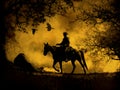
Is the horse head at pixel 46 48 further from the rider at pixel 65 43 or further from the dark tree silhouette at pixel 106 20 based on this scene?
the dark tree silhouette at pixel 106 20

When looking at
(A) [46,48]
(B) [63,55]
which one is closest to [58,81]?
(B) [63,55]

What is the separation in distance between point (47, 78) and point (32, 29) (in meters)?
1.58

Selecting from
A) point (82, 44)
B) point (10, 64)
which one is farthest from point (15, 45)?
point (82, 44)

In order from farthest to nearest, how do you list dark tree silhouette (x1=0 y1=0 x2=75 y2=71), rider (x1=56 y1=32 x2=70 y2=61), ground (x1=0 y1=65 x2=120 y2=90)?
dark tree silhouette (x1=0 y1=0 x2=75 y2=71), ground (x1=0 y1=65 x2=120 y2=90), rider (x1=56 y1=32 x2=70 y2=61)

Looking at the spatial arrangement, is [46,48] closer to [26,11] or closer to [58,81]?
[58,81]

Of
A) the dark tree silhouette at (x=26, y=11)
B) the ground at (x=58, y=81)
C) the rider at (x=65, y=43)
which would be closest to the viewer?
the rider at (x=65, y=43)

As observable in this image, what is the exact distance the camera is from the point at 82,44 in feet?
62.1

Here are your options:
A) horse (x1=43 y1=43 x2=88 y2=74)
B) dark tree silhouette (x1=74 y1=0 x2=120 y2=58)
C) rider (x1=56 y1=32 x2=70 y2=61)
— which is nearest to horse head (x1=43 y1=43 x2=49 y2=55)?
horse (x1=43 y1=43 x2=88 y2=74)

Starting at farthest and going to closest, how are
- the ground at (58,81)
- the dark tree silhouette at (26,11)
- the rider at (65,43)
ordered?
the dark tree silhouette at (26,11)
the ground at (58,81)
the rider at (65,43)

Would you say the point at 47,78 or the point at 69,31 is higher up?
the point at 69,31

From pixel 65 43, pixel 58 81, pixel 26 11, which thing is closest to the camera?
pixel 65 43

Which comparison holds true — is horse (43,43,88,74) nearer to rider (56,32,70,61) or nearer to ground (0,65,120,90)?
rider (56,32,70,61)

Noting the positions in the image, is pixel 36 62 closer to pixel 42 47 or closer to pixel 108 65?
pixel 42 47

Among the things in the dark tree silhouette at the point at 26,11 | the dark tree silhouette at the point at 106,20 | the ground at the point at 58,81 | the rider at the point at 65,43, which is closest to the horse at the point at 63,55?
the rider at the point at 65,43
